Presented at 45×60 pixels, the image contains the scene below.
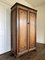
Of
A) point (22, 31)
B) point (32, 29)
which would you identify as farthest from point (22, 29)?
point (32, 29)

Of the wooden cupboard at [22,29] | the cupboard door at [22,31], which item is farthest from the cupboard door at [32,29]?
the cupboard door at [22,31]

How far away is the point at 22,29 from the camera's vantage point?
2625mm

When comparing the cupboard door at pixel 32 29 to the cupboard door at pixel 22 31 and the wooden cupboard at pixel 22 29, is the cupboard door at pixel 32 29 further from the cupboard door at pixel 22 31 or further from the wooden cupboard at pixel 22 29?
the cupboard door at pixel 22 31

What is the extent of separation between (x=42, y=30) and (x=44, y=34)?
0.29m

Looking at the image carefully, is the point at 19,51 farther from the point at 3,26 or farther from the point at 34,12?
the point at 34,12

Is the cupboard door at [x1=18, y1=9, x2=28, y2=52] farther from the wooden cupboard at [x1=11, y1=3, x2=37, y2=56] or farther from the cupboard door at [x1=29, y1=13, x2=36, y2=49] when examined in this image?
the cupboard door at [x1=29, y1=13, x2=36, y2=49]

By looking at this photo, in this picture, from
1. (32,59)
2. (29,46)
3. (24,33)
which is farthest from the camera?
(29,46)

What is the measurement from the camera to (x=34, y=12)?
309cm

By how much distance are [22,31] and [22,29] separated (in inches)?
→ 3.1

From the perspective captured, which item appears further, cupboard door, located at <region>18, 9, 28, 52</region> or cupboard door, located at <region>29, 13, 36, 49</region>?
cupboard door, located at <region>29, 13, 36, 49</region>

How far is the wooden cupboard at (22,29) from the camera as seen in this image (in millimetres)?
2478

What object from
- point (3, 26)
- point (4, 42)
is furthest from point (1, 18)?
point (4, 42)

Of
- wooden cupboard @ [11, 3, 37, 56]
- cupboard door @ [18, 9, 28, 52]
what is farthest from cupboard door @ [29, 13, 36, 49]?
cupboard door @ [18, 9, 28, 52]

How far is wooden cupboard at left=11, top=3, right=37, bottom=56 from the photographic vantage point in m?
2.48
